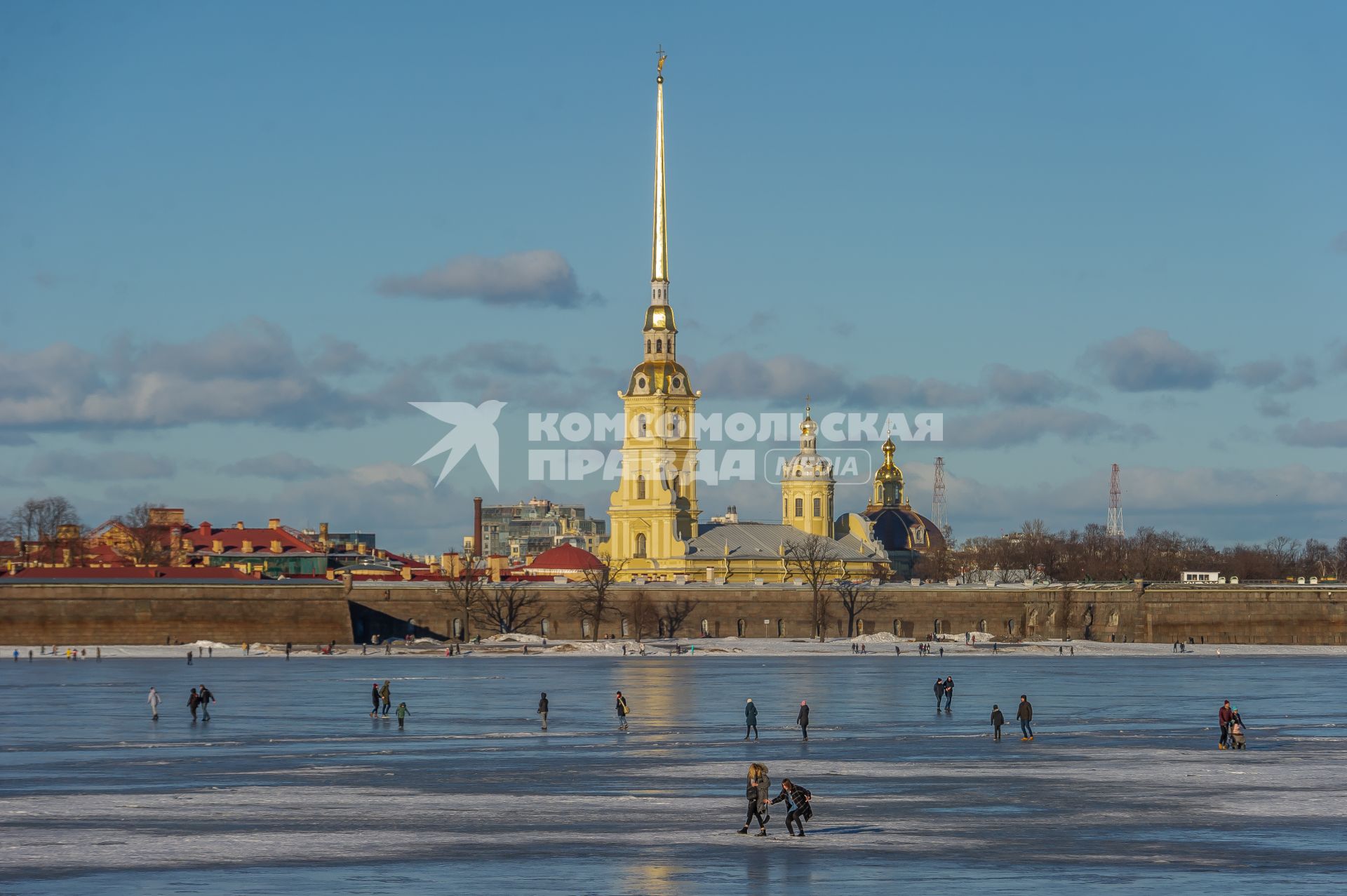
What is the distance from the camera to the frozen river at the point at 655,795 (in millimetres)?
24359

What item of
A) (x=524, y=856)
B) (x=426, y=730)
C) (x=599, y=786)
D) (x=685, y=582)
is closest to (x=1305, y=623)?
(x=685, y=582)

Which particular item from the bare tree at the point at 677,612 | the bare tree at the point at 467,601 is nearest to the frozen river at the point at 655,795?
the bare tree at the point at 467,601

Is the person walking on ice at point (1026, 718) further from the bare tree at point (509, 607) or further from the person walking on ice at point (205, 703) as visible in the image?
the bare tree at point (509, 607)

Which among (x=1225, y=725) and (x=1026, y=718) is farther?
(x=1026, y=718)

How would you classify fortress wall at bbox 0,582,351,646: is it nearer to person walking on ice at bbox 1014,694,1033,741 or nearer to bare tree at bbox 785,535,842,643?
bare tree at bbox 785,535,842,643

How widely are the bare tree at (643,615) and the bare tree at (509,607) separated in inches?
221

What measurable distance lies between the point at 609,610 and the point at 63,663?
37248 mm

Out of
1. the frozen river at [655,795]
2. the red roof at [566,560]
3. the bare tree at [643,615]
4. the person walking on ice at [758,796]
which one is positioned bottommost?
the frozen river at [655,795]

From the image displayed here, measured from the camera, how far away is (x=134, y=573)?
112m

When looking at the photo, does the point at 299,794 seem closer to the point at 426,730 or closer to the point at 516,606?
the point at 426,730

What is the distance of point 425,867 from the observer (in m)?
24.8

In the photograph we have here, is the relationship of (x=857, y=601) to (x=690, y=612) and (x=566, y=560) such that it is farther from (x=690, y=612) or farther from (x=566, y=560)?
(x=566, y=560)

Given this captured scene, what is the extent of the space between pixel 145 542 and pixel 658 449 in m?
36.5

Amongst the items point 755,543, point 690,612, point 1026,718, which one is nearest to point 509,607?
point 690,612
